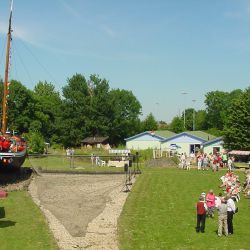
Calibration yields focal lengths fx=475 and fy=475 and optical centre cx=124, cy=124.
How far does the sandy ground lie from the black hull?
1.74 meters

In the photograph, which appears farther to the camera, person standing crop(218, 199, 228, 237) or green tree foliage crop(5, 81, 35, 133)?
green tree foliage crop(5, 81, 35, 133)

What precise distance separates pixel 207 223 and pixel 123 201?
6035 millimetres

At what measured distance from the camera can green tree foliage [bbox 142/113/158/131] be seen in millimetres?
117625

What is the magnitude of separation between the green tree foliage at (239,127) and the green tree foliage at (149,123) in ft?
188


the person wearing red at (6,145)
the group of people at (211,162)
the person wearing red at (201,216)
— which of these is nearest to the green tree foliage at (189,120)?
the group of people at (211,162)

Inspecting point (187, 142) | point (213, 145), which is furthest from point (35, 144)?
point (213, 145)

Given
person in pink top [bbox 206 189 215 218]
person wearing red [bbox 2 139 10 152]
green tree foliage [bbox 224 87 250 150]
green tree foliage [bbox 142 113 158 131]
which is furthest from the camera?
green tree foliage [bbox 142 113 158 131]

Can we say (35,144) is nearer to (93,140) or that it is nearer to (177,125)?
(93,140)

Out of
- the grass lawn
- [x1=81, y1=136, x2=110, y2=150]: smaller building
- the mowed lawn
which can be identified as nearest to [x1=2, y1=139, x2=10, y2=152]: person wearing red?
the grass lawn

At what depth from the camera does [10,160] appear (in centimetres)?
3294

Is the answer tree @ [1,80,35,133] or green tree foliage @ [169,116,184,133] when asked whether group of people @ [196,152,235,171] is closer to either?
tree @ [1,80,35,133]

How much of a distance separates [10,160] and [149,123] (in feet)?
284

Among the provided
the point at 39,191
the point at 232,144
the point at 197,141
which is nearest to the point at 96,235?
the point at 39,191

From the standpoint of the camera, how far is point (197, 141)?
65750mm
